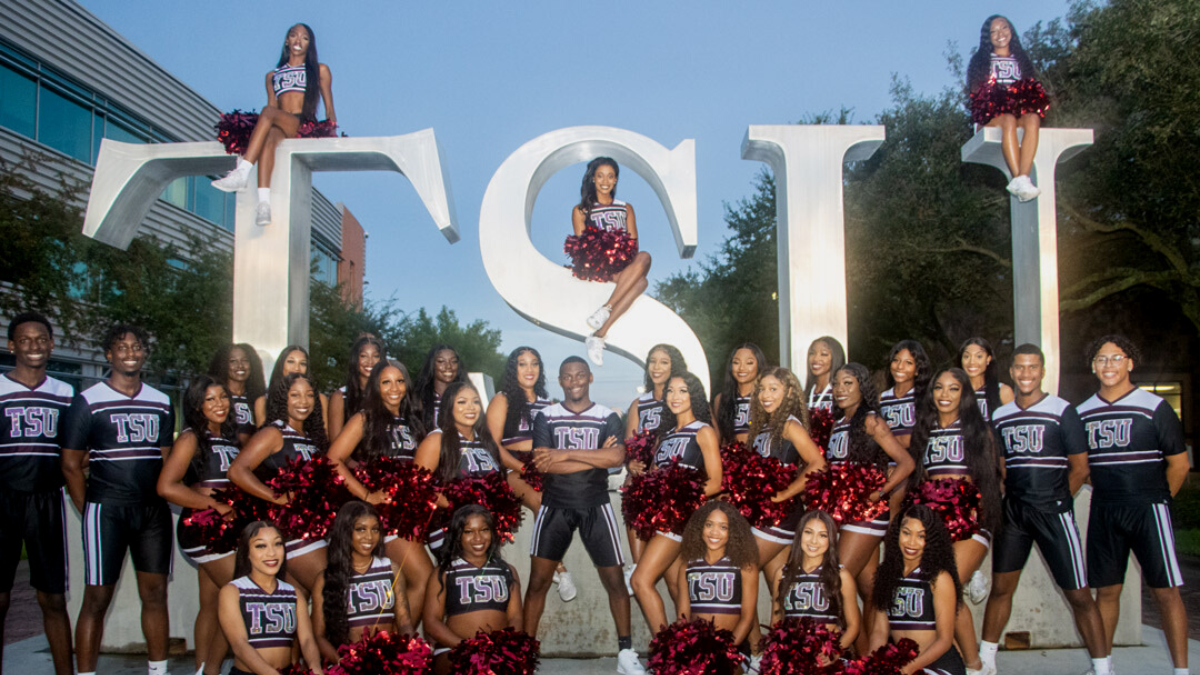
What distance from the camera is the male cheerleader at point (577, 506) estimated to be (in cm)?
514

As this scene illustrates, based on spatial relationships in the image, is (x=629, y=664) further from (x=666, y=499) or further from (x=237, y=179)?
(x=237, y=179)

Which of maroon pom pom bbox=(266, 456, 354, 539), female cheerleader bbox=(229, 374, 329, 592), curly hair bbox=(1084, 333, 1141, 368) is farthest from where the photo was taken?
curly hair bbox=(1084, 333, 1141, 368)

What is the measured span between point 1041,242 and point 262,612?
6.02 m

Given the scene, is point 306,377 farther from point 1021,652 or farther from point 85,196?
point 85,196

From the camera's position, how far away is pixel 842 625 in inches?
180

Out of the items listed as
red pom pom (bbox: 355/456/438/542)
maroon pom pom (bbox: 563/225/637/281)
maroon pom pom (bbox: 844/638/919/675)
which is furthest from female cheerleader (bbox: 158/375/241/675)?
maroon pom pom (bbox: 844/638/919/675)

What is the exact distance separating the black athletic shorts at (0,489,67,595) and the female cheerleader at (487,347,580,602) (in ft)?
8.04

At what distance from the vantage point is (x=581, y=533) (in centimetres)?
521

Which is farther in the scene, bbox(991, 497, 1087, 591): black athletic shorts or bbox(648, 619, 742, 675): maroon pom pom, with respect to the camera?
bbox(991, 497, 1087, 591): black athletic shorts

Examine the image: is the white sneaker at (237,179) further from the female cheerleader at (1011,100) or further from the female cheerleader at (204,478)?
the female cheerleader at (1011,100)

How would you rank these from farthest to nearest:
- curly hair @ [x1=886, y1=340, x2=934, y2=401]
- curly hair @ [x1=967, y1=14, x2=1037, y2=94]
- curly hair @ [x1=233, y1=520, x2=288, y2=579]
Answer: curly hair @ [x1=967, y1=14, x2=1037, y2=94], curly hair @ [x1=886, y1=340, x2=934, y2=401], curly hair @ [x1=233, y1=520, x2=288, y2=579]

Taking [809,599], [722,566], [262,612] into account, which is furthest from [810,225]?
[262,612]

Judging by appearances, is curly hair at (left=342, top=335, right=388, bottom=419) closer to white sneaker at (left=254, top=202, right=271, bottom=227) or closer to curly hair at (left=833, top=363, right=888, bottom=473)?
white sneaker at (left=254, top=202, right=271, bottom=227)

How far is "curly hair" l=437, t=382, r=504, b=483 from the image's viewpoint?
5.04 metres
